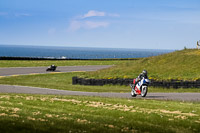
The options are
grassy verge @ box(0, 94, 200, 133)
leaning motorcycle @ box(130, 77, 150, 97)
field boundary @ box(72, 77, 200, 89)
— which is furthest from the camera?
field boundary @ box(72, 77, 200, 89)

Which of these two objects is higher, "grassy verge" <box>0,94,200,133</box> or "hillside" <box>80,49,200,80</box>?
"hillside" <box>80,49,200,80</box>

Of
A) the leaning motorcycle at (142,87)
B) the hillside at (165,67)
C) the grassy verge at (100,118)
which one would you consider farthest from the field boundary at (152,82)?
the grassy verge at (100,118)

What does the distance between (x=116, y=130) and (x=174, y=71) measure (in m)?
21.9

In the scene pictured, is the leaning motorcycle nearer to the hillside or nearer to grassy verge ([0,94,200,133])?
grassy verge ([0,94,200,133])

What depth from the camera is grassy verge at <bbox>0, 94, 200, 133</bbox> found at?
9.71m

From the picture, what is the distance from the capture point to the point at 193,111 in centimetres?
1374

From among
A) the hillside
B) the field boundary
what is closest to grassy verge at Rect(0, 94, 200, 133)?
the field boundary

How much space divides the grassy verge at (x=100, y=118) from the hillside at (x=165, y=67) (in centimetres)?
1449

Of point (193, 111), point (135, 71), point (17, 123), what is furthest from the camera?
point (135, 71)

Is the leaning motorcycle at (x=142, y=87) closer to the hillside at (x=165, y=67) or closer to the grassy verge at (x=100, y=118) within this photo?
the grassy verge at (x=100, y=118)

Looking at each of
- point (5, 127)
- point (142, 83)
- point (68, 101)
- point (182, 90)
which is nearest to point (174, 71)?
point (182, 90)

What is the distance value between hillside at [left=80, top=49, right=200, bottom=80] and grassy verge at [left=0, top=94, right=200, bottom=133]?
1449 cm

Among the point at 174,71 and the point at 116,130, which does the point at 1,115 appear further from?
the point at 174,71

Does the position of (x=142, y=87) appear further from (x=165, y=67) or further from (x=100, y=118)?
(x=165, y=67)
